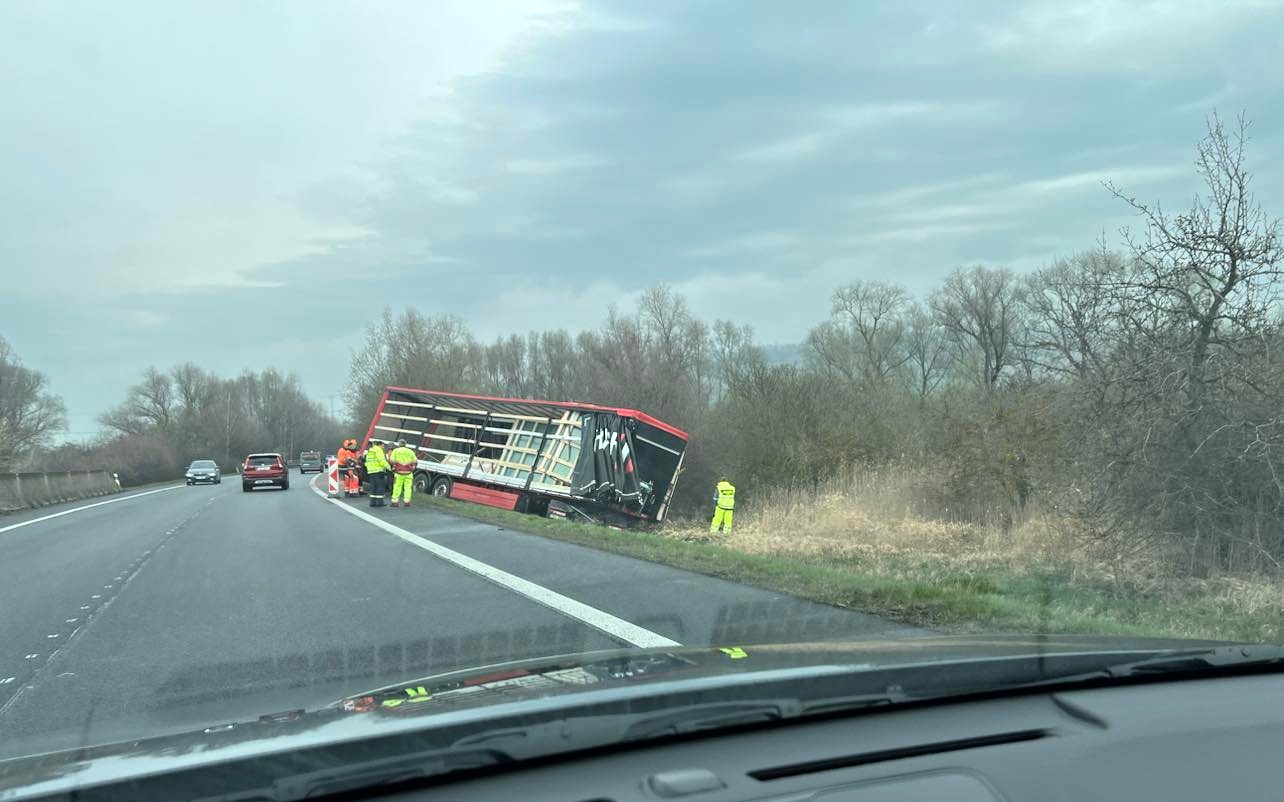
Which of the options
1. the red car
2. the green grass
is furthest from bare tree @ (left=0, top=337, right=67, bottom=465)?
the green grass

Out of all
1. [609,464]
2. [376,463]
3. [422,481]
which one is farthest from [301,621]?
[422,481]

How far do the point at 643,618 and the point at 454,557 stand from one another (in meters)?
5.37

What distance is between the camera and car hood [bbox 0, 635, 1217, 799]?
255 centimetres

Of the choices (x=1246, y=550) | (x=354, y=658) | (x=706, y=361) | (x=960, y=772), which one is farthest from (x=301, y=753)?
(x=706, y=361)

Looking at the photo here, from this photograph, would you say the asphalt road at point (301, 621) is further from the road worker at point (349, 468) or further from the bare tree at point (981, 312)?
the bare tree at point (981, 312)

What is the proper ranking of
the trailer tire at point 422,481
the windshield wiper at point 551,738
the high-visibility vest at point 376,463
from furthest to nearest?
the trailer tire at point 422,481, the high-visibility vest at point 376,463, the windshield wiper at point 551,738

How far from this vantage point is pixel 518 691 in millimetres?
3203

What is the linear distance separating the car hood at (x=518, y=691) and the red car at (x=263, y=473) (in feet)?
140

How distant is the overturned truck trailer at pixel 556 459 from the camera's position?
25.7 m

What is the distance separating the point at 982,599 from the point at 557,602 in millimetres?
3778

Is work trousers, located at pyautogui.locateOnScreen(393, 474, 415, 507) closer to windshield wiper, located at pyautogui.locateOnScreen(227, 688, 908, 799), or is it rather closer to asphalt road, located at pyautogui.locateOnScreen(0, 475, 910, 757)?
asphalt road, located at pyautogui.locateOnScreen(0, 475, 910, 757)

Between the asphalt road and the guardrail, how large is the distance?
21.0 m

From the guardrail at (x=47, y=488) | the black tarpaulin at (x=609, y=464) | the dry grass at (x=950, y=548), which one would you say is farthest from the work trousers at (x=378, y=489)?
the guardrail at (x=47, y=488)

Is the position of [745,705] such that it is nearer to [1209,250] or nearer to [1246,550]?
[1246,550]
